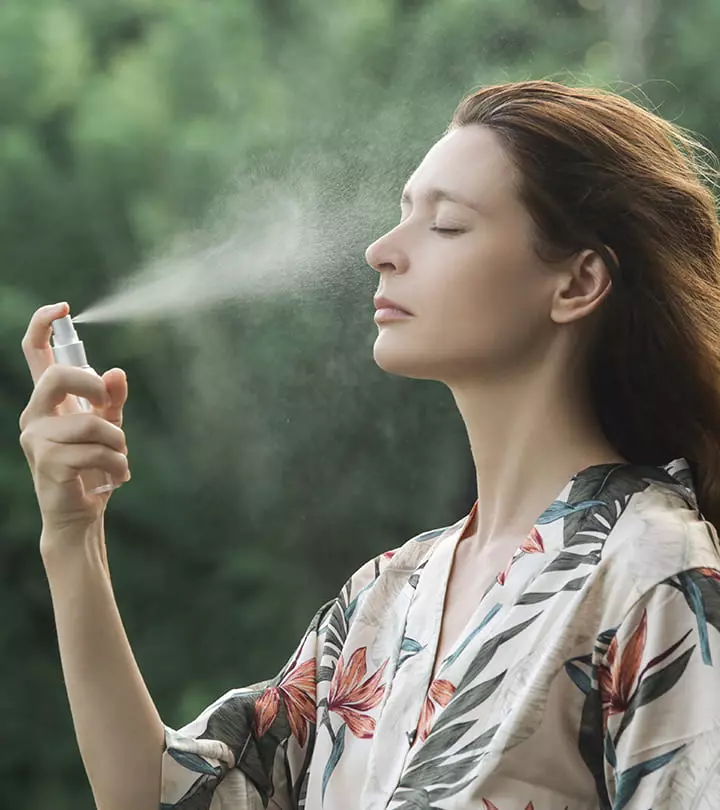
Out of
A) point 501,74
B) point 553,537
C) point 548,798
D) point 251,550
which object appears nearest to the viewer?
point 548,798

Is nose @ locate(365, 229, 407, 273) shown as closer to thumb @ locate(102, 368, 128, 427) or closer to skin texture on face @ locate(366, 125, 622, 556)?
skin texture on face @ locate(366, 125, 622, 556)

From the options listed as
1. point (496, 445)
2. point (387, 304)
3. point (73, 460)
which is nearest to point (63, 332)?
point (73, 460)

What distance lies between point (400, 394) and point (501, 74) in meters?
0.57

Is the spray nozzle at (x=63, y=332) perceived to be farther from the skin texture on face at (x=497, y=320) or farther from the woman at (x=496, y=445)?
the skin texture on face at (x=497, y=320)

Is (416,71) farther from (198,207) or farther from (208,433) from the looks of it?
(208,433)

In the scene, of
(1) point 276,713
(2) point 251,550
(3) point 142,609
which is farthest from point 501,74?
(1) point 276,713

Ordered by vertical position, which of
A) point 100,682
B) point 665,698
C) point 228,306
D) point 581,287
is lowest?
point 665,698

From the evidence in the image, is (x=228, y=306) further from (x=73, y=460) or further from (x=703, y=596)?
(x=703, y=596)

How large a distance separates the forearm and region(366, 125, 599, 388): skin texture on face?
301 mm

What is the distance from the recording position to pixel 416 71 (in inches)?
79.0

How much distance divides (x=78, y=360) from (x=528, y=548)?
397 mm

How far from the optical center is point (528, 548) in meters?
0.95

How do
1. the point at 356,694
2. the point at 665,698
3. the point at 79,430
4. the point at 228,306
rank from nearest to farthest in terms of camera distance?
the point at 665,698 → the point at 79,430 → the point at 356,694 → the point at 228,306

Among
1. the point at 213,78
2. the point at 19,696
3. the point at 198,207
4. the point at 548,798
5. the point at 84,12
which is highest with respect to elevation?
the point at 84,12
